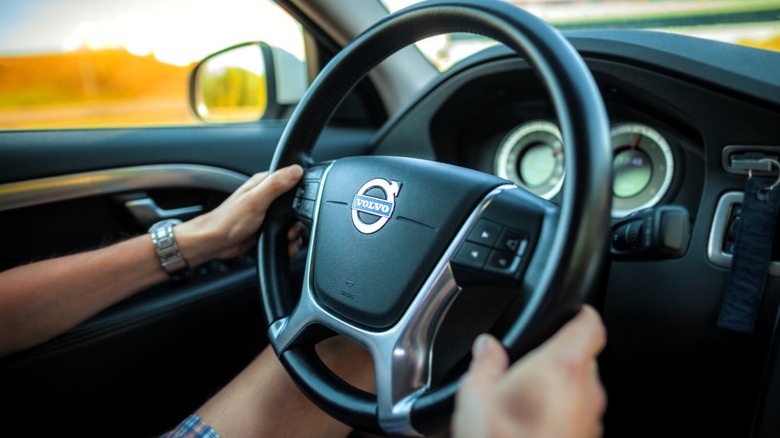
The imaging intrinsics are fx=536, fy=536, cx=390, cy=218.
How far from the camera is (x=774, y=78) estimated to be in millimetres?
950

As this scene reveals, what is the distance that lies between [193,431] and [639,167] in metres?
1.10

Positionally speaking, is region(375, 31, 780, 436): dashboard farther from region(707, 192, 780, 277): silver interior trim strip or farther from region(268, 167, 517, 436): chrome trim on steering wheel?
region(268, 167, 517, 436): chrome trim on steering wheel

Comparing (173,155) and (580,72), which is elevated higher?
(580,72)

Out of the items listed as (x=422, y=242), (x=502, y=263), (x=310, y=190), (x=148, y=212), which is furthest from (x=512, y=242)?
(x=148, y=212)

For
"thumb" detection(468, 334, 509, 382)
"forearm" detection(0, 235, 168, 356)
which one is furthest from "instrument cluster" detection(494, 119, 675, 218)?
"forearm" detection(0, 235, 168, 356)

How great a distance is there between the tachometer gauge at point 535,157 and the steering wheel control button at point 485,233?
688mm

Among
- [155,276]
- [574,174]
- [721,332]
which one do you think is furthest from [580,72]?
[155,276]

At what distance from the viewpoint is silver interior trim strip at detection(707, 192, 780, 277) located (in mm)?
998

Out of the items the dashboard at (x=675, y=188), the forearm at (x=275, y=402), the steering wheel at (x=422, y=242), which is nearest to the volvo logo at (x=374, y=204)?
the steering wheel at (x=422, y=242)

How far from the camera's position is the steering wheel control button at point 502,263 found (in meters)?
0.68

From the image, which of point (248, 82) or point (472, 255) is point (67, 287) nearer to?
point (472, 255)

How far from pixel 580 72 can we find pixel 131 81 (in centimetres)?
141

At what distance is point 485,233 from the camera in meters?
0.72

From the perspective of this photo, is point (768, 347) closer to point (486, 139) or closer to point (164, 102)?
point (486, 139)
